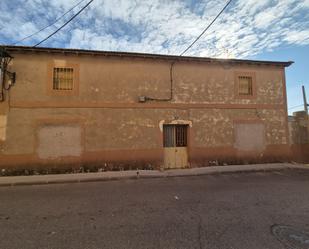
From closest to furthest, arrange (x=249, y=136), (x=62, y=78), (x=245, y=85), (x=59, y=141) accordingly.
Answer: (x=59, y=141)
(x=62, y=78)
(x=249, y=136)
(x=245, y=85)

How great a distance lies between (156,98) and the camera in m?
11.1

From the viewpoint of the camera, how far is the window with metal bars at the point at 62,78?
10.3 metres

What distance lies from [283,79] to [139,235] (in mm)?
13668

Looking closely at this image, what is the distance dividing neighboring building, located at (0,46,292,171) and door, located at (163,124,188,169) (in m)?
0.06

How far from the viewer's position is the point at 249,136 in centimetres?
1211

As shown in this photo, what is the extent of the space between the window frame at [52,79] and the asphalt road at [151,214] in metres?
4.78

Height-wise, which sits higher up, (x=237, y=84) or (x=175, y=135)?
(x=237, y=84)

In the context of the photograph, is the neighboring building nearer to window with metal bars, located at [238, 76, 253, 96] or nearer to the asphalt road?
window with metal bars, located at [238, 76, 253, 96]

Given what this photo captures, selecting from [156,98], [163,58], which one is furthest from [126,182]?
[163,58]

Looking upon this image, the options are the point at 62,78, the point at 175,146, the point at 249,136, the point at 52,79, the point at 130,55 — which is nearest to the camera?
the point at 52,79

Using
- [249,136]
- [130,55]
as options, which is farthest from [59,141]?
[249,136]

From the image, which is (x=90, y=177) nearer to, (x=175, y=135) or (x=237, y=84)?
(x=175, y=135)

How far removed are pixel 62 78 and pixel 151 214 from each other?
8.68 metres

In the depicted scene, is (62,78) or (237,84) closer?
(62,78)
